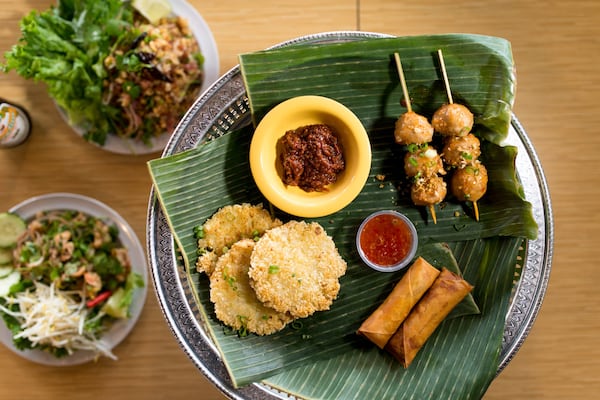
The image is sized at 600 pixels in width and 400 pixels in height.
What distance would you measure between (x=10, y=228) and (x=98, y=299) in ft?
2.66

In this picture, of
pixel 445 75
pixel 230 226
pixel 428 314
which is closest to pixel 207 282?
pixel 230 226

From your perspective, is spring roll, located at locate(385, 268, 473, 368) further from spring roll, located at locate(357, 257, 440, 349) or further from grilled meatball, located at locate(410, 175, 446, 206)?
grilled meatball, located at locate(410, 175, 446, 206)

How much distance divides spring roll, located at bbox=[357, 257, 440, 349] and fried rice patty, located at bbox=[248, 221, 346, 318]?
291 mm

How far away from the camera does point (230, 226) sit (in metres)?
3.26

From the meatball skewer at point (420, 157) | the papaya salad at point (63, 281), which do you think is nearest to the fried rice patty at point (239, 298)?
the papaya salad at point (63, 281)

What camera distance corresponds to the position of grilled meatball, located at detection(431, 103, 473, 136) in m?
3.12

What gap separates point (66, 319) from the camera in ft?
12.3

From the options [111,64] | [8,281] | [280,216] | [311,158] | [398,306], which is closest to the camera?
[311,158]

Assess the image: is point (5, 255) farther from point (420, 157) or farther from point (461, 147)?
point (461, 147)

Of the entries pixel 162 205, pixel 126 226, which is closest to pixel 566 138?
pixel 162 205

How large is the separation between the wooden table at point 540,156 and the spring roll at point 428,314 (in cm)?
108

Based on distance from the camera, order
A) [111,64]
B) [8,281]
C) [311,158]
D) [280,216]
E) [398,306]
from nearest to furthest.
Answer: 1. [311,158]
2. [398,306]
3. [280,216]
4. [111,64]
5. [8,281]

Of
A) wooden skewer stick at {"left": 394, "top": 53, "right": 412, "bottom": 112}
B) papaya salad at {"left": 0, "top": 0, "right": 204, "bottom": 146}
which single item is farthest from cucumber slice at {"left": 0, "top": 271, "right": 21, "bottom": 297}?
wooden skewer stick at {"left": 394, "top": 53, "right": 412, "bottom": 112}

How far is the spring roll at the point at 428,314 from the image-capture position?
318cm
